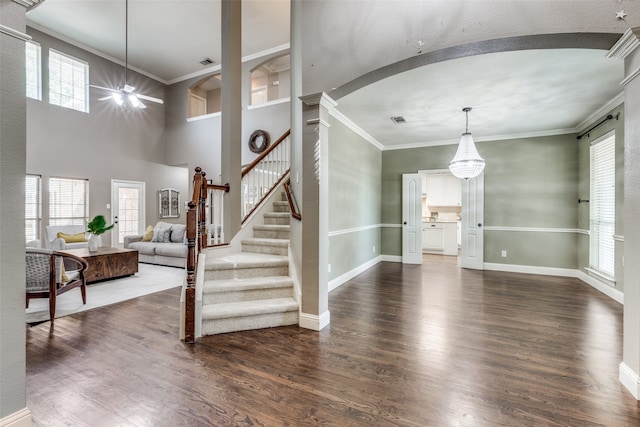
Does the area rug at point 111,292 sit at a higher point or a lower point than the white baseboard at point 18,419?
lower

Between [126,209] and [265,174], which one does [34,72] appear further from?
[265,174]

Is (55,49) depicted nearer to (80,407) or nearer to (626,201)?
(80,407)

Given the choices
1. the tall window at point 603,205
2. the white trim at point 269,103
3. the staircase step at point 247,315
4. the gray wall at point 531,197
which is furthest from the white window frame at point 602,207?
the white trim at point 269,103

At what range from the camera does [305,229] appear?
318cm

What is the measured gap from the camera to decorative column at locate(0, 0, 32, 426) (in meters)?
1.51

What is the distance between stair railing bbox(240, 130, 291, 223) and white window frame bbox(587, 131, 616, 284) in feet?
16.3

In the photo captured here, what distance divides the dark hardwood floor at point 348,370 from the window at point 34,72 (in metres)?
6.21

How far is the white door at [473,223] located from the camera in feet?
20.8

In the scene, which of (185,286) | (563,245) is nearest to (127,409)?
(185,286)

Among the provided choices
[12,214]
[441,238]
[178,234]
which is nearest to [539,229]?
[441,238]

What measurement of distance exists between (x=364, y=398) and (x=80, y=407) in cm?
186

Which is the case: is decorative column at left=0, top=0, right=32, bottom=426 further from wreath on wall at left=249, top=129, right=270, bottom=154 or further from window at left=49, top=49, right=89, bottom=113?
window at left=49, top=49, right=89, bottom=113

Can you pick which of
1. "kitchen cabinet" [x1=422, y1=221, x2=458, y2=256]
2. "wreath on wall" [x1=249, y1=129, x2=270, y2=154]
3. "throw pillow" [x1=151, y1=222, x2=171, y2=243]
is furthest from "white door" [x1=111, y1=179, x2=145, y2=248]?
"kitchen cabinet" [x1=422, y1=221, x2=458, y2=256]

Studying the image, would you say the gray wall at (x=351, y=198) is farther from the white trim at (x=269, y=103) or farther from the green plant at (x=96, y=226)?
the green plant at (x=96, y=226)
